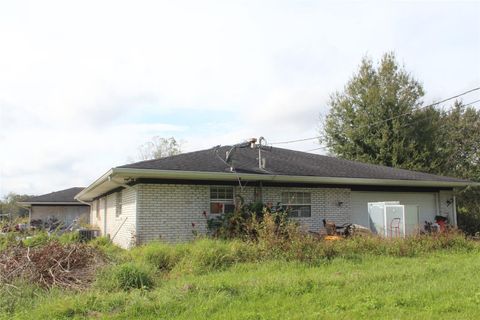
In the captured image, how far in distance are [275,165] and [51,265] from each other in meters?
8.83

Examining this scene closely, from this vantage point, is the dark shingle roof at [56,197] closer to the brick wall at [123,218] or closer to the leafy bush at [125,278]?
the brick wall at [123,218]

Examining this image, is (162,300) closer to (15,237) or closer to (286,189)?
(15,237)

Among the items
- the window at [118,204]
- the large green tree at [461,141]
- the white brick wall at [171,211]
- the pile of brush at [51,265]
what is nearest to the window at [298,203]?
the white brick wall at [171,211]

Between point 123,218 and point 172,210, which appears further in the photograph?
point 123,218

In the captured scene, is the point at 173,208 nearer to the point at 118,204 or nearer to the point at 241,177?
the point at 241,177

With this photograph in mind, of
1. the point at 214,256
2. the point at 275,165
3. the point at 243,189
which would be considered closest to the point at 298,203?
the point at 275,165

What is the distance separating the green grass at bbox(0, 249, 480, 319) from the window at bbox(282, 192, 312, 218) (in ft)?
19.8

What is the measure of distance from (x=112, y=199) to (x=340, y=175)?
9030mm

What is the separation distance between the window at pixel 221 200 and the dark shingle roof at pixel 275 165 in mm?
822

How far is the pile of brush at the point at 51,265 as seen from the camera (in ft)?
24.4

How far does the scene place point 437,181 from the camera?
667 inches

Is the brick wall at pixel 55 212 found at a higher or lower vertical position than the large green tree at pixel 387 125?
lower

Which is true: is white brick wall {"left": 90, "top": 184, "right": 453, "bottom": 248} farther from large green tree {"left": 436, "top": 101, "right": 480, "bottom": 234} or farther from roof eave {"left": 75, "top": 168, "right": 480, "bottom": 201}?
large green tree {"left": 436, "top": 101, "right": 480, "bottom": 234}

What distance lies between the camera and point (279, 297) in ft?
22.0
